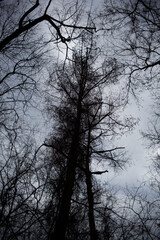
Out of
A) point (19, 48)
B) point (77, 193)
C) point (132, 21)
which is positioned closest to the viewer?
point (19, 48)

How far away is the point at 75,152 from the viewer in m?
5.86

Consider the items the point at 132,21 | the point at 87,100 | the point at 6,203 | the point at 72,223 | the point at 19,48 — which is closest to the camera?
the point at 6,203

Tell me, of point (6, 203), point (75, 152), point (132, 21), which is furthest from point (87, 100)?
point (6, 203)

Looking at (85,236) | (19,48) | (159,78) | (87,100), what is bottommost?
(85,236)

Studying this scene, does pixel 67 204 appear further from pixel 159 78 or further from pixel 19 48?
pixel 159 78

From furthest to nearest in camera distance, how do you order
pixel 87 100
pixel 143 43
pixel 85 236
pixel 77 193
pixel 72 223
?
pixel 87 100, pixel 77 193, pixel 72 223, pixel 85 236, pixel 143 43

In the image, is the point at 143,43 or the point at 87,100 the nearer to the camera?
the point at 143,43

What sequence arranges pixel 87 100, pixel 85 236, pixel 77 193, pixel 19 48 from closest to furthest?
pixel 19 48
pixel 85 236
pixel 77 193
pixel 87 100

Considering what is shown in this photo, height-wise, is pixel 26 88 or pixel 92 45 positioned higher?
pixel 92 45

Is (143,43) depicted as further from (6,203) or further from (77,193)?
(77,193)

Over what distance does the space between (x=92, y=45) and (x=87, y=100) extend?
257cm

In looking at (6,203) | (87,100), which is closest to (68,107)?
(87,100)

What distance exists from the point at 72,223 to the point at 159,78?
690 cm

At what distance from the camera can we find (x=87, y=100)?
7898 mm
